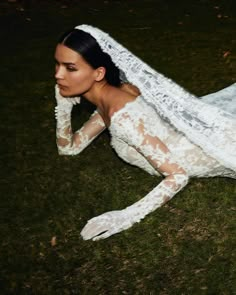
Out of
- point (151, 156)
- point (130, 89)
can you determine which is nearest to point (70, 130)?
point (130, 89)

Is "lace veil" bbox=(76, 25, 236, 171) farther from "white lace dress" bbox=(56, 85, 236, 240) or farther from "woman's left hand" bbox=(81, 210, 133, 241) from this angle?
"woman's left hand" bbox=(81, 210, 133, 241)

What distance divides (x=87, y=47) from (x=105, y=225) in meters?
1.45

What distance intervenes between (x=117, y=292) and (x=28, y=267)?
0.75 m

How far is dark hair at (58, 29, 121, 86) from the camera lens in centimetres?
374

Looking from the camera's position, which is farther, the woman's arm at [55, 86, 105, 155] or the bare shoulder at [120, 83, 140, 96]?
the woman's arm at [55, 86, 105, 155]

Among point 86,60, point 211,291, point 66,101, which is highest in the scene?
point 86,60

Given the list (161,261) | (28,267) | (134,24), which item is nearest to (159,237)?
(161,261)

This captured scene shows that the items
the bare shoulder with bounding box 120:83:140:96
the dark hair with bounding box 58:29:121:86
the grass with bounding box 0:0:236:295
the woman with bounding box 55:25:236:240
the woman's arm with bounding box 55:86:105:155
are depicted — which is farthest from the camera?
the woman's arm with bounding box 55:86:105:155

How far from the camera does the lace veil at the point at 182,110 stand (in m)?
4.13

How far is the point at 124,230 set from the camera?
406 cm

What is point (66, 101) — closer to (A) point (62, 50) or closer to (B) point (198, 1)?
(A) point (62, 50)

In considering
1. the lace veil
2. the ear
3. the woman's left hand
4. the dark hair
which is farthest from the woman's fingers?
the dark hair

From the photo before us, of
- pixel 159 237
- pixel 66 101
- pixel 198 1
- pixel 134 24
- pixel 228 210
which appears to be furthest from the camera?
pixel 198 1

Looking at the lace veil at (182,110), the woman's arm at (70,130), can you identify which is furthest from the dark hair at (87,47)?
the woman's arm at (70,130)
